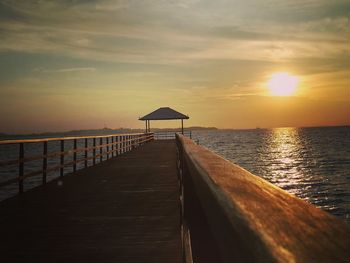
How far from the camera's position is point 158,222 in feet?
16.8

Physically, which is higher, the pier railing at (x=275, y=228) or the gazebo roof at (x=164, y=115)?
the gazebo roof at (x=164, y=115)

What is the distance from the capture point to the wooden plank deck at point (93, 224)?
3.88 meters

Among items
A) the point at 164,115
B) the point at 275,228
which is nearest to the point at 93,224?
the point at 275,228

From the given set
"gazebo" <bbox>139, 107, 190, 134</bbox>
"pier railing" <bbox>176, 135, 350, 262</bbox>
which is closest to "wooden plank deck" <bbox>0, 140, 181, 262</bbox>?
"pier railing" <bbox>176, 135, 350, 262</bbox>

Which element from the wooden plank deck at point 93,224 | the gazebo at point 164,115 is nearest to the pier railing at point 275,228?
the wooden plank deck at point 93,224

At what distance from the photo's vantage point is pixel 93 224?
511 cm

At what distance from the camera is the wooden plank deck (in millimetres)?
3883

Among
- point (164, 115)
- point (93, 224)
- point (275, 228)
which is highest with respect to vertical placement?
point (164, 115)

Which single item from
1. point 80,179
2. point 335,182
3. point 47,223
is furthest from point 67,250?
point 335,182

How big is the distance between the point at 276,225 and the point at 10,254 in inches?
157

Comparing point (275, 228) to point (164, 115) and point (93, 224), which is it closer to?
point (93, 224)

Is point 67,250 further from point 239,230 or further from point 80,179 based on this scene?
point 80,179

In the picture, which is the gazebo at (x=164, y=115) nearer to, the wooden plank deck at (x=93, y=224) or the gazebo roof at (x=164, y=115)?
the gazebo roof at (x=164, y=115)

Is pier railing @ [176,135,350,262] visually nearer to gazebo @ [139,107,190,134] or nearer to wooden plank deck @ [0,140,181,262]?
wooden plank deck @ [0,140,181,262]
